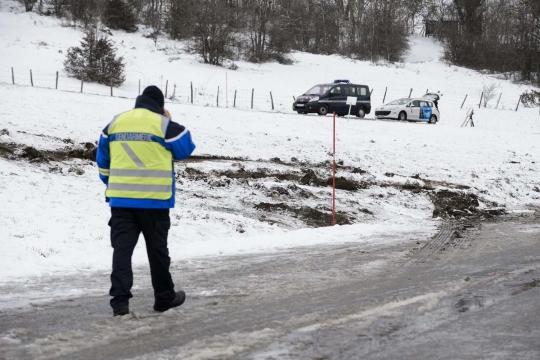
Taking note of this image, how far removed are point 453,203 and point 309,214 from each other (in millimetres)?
3849

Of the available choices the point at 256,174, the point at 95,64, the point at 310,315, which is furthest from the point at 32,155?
the point at 95,64

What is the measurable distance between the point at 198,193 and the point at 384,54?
194ft

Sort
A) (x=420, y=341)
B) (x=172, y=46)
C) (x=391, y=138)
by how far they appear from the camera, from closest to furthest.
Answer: (x=420, y=341) < (x=391, y=138) < (x=172, y=46)

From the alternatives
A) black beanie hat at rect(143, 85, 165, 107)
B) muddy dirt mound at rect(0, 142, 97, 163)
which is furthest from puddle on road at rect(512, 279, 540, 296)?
muddy dirt mound at rect(0, 142, 97, 163)

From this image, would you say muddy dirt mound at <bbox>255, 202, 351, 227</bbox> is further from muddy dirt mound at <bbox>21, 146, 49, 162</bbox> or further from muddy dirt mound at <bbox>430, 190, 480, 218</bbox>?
muddy dirt mound at <bbox>21, 146, 49, 162</bbox>

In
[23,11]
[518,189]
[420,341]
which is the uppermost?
[23,11]

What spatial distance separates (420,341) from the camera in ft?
16.0

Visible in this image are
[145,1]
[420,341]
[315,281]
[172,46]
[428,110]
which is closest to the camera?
[420,341]

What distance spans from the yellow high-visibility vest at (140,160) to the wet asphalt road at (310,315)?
3.35 ft

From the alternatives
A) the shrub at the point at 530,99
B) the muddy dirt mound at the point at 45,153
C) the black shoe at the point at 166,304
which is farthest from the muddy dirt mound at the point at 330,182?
the shrub at the point at 530,99

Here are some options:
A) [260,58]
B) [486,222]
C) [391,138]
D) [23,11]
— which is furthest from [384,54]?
[486,222]

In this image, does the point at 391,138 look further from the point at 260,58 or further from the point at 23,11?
the point at 23,11

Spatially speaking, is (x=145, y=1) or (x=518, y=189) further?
(x=145, y=1)

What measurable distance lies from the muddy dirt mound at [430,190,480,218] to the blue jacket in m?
9.27
